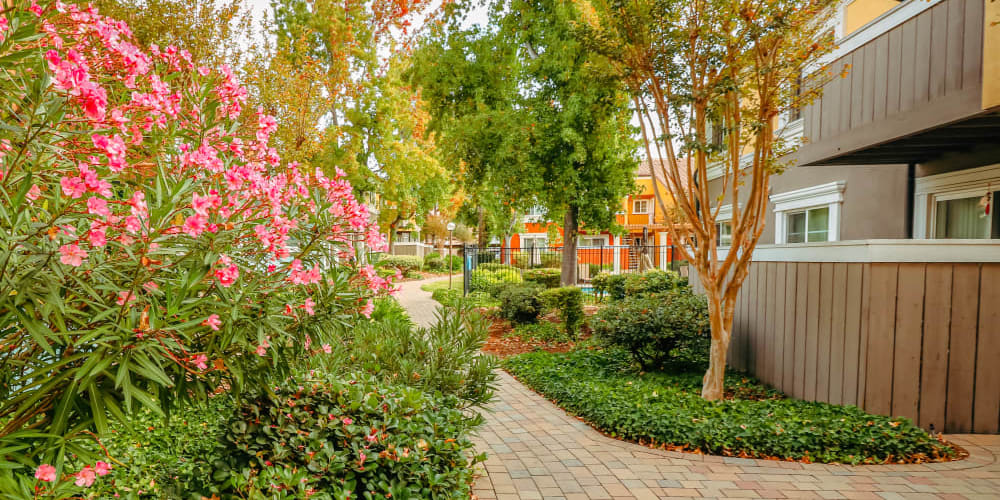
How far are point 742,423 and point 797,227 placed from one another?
7.06 metres

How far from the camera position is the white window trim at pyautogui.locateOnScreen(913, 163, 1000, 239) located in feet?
21.4

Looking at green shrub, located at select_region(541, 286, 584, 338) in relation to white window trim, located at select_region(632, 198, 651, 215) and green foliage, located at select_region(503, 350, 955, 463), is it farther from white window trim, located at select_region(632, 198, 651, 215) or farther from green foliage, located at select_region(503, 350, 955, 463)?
white window trim, located at select_region(632, 198, 651, 215)

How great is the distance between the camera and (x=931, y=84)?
5.77 m

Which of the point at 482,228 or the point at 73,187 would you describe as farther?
the point at 482,228

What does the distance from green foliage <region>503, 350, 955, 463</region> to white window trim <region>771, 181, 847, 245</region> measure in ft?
13.0

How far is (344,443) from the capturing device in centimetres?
299

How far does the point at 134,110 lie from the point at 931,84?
7.11m

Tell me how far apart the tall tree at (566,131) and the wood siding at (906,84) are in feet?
17.1

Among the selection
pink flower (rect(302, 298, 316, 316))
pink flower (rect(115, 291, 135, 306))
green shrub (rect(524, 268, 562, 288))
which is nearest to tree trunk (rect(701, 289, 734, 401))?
pink flower (rect(302, 298, 316, 316))

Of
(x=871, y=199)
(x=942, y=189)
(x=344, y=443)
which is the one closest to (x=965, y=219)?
(x=942, y=189)

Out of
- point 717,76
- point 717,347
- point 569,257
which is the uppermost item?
point 717,76

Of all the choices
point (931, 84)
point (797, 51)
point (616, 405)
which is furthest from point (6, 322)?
point (931, 84)

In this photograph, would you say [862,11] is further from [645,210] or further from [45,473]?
[645,210]

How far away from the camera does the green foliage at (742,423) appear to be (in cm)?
457
